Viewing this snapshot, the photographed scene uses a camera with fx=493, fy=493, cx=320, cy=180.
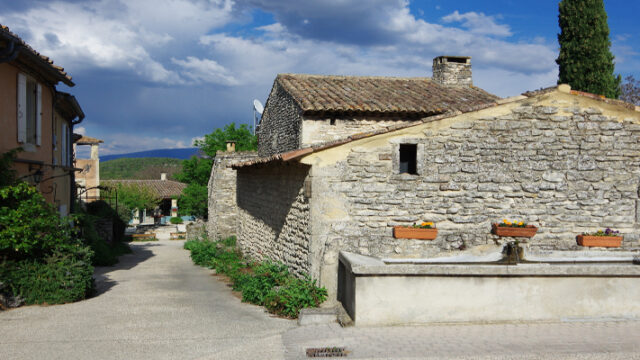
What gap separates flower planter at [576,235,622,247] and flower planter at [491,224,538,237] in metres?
0.90

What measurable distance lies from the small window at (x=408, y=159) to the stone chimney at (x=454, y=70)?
29.3ft

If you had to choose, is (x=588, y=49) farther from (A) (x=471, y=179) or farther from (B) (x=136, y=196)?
(B) (x=136, y=196)

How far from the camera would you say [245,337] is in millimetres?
Result: 6605

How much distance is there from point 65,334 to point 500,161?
7.28 metres

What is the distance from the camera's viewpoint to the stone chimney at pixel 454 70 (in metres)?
16.7

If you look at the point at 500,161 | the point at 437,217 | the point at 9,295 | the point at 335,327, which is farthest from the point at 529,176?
the point at 9,295

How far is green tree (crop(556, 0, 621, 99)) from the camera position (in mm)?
15102

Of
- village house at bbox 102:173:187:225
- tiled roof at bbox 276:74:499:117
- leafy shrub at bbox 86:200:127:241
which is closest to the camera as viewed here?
tiled roof at bbox 276:74:499:117

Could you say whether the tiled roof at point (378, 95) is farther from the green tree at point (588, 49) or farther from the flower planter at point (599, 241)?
the flower planter at point (599, 241)

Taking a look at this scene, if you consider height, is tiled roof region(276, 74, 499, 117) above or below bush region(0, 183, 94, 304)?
above

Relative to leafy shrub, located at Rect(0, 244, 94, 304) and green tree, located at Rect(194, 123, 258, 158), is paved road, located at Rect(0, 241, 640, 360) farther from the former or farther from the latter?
green tree, located at Rect(194, 123, 258, 158)

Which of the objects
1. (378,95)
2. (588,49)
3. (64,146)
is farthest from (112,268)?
(588,49)

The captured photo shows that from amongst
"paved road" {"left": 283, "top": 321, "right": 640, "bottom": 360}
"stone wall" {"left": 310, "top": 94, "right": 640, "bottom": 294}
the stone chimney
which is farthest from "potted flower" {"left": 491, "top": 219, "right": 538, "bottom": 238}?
the stone chimney

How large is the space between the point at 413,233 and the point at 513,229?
174 cm
